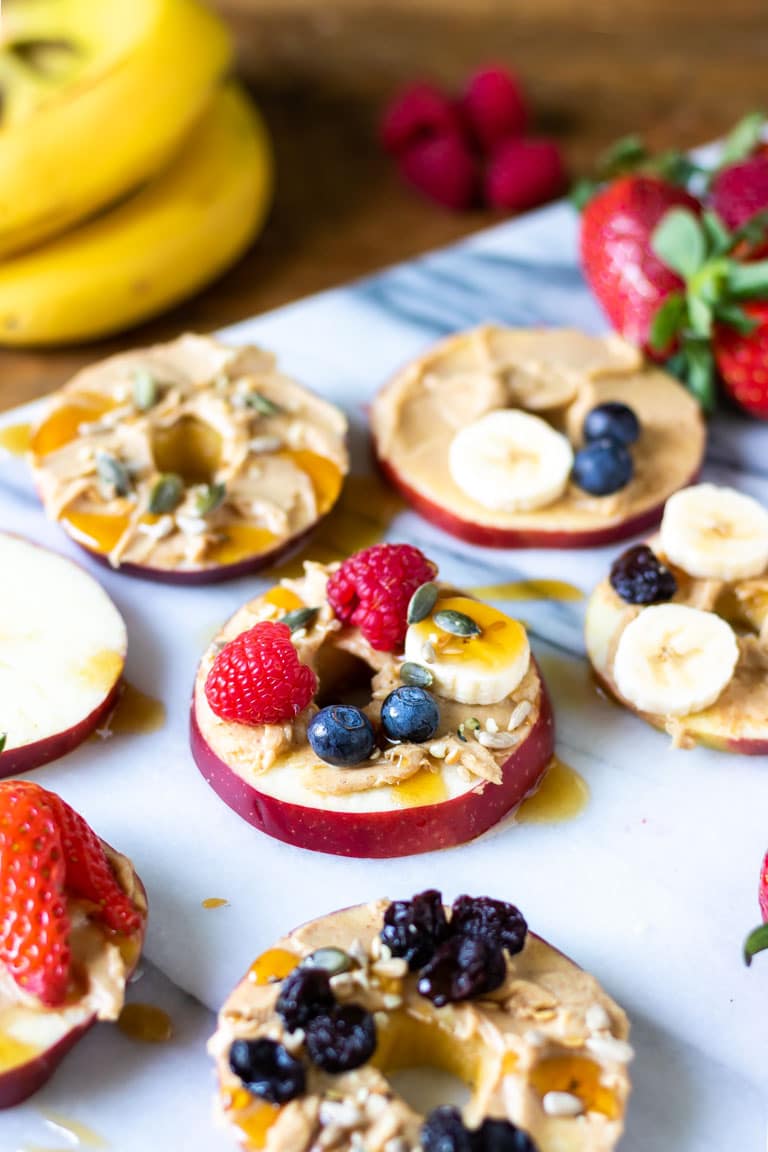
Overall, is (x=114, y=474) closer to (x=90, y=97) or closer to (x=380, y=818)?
(x=380, y=818)

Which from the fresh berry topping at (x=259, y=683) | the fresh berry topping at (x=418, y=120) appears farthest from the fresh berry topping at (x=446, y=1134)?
the fresh berry topping at (x=418, y=120)

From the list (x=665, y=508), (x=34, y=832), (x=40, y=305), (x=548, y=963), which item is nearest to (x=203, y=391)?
(x=40, y=305)

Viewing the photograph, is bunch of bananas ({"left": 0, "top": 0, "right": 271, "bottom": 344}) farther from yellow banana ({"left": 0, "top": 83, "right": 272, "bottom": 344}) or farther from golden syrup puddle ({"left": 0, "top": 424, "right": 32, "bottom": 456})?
golden syrup puddle ({"left": 0, "top": 424, "right": 32, "bottom": 456})

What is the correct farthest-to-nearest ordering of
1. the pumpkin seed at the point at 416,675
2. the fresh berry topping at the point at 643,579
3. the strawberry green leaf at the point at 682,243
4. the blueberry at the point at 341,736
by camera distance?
the strawberry green leaf at the point at 682,243 → the fresh berry topping at the point at 643,579 → the pumpkin seed at the point at 416,675 → the blueberry at the point at 341,736

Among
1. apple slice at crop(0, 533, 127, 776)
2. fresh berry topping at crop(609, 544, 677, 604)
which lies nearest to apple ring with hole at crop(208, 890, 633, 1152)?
apple slice at crop(0, 533, 127, 776)

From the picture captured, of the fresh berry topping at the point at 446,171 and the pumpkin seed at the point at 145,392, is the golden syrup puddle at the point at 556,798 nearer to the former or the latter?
the pumpkin seed at the point at 145,392

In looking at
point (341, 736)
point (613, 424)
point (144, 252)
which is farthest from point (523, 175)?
point (341, 736)

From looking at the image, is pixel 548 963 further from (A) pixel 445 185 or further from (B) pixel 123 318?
(A) pixel 445 185
